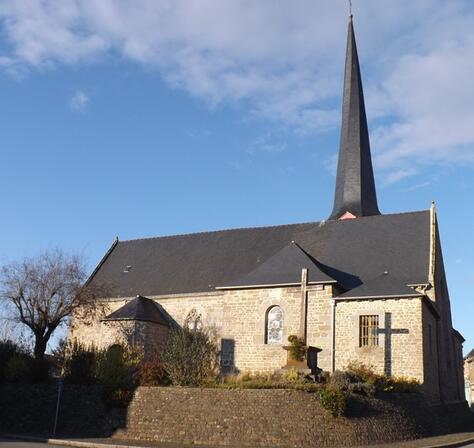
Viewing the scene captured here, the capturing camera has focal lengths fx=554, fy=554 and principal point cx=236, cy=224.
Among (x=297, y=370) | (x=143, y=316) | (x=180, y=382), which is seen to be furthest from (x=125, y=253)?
(x=297, y=370)

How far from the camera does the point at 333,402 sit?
14586 millimetres

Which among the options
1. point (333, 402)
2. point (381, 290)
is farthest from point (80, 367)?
point (381, 290)

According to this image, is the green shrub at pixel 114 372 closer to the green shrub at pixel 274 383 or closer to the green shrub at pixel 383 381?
the green shrub at pixel 274 383

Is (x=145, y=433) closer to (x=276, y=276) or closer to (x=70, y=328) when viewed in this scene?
(x=276, y=276)

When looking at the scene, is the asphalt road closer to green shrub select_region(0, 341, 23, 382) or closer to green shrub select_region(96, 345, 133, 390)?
green shrub select_region(96, 345, 133, 390)

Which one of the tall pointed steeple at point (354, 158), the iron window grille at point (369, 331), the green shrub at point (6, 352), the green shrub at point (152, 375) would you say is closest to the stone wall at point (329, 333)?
the iron window grille at point (369, 331)

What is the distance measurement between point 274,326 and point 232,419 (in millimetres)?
6647

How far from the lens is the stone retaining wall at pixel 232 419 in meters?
14.4

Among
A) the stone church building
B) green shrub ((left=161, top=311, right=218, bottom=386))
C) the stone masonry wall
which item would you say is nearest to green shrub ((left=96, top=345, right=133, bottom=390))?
green shrub ((left=161, top=311, right=218, bottom=386))

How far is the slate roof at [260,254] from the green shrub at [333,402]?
23.0ft

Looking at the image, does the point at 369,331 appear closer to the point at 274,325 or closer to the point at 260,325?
the point at 274,325

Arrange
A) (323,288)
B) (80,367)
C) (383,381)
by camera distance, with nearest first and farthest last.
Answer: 1. (383,381)
2. (80,367)
3. (323,288)

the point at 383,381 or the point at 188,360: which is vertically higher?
the point at 188,360

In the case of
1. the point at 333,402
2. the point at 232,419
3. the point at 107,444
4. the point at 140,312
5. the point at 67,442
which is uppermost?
the point at 140,312
